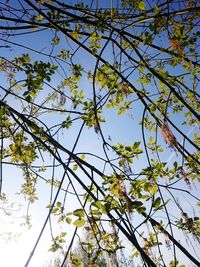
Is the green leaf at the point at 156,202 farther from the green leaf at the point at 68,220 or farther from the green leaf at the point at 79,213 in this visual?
the green leaf at the point at 68,220

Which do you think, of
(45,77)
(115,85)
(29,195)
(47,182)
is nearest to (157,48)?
(115,85)

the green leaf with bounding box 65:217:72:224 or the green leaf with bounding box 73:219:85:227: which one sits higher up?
the green leaf with bounding box 65:217:72:224

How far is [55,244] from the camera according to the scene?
2.17m

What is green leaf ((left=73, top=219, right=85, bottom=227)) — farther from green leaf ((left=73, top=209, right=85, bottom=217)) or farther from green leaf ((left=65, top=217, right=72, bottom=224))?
green leaf ((left=65, top=217, right=72, bottom=224))

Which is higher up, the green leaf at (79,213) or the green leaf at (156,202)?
the green leaf at (79,213)

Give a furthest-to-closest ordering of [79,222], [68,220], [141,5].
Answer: [141,5] → [68,220] → [79,222]

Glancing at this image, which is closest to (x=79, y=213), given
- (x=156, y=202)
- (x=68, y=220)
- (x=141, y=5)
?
(x=68, y=220)

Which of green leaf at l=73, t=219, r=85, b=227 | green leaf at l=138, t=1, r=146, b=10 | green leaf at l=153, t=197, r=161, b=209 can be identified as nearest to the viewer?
green leaf at l=73, t=219, r=85, b=227

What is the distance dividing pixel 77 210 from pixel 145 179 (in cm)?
66

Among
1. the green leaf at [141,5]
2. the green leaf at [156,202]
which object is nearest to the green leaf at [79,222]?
the green leaf at [156,202]

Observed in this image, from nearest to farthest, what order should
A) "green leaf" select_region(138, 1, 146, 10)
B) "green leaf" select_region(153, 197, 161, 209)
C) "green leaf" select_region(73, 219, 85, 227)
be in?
"green leaf" select_region(73, 219, 85, 227)
"green leaf" select_region(153, 197, 161, 209)
"green leaf" select_region(138, 1, 146, 10)

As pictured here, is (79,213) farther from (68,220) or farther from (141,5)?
(141,5)

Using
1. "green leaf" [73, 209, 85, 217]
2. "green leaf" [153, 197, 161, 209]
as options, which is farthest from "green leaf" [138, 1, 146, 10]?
"green leaf" [73, 209, 85, 217]

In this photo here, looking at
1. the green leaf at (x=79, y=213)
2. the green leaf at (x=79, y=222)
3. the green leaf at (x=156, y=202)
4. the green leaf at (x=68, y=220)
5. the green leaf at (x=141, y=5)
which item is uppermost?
the green leaf at (x=141, y=5)
